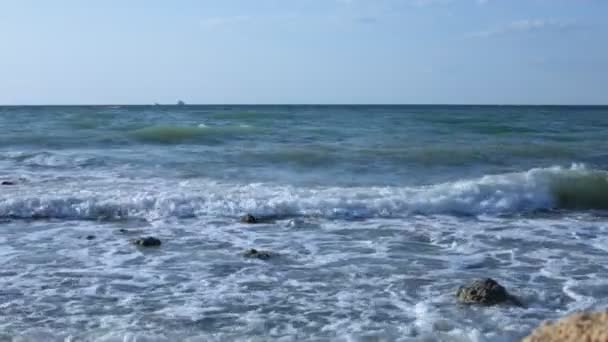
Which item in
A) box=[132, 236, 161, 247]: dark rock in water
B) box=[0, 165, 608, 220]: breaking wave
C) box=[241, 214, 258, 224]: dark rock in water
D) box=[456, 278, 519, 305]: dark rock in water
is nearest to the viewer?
box=[456, 278, 519, 305]: dark rock in water

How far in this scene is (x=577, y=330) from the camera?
9.36 feet

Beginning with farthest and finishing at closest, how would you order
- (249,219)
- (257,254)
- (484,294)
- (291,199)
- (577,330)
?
(291,199), (249,219), (257,254), (484,294), (577,330)

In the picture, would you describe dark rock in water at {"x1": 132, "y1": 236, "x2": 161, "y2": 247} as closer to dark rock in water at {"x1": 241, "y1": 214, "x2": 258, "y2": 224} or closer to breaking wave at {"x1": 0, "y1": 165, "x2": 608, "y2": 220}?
dark rock in water at {"x1": 241, "y1": 214, "x2": 258, "y2": 224}

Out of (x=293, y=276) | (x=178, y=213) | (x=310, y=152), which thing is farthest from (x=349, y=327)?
(x=310, y=152)

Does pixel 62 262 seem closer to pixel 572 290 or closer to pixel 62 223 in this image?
pixel 62 223

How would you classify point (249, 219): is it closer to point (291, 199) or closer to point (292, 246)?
point (291, 199)

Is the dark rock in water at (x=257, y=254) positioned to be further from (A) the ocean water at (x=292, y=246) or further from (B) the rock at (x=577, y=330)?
(B) the rock at (x=577, y=330)

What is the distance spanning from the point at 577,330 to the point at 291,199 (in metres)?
8.84

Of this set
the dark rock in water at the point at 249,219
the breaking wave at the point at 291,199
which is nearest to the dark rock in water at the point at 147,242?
the dark rock in water at the point at 249,219

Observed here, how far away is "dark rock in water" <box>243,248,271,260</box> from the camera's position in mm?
7939

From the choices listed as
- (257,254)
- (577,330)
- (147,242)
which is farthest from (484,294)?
(147,242)

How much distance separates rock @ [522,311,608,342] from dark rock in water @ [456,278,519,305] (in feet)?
10.7

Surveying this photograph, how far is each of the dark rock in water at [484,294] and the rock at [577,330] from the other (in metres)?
3.25

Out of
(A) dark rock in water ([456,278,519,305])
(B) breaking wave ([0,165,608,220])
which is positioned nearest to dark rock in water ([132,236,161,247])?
(B) breaking wave ([0,165,608,220])
